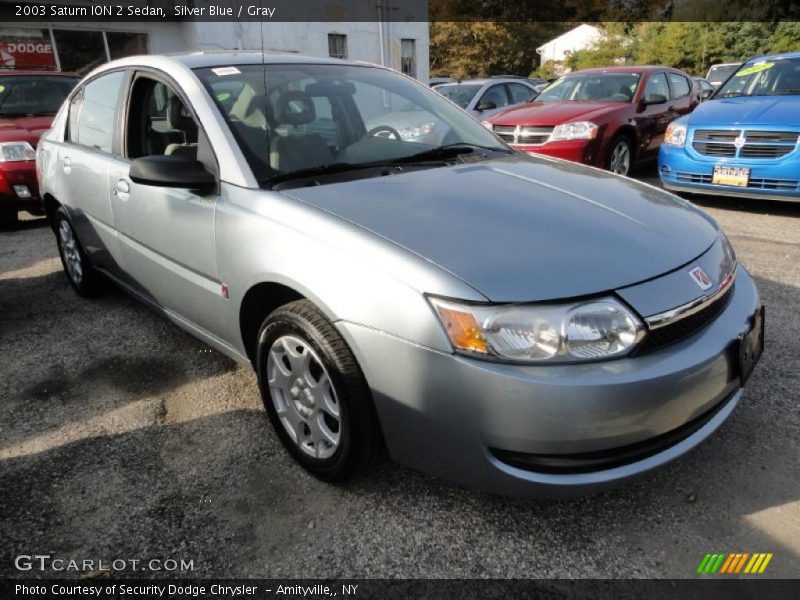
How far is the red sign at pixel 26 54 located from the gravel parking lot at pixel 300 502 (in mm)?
12997

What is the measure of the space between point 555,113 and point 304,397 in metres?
6.00

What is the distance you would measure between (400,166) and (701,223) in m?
1.23

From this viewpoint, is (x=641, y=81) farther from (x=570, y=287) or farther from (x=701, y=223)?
(x=570, y=287)

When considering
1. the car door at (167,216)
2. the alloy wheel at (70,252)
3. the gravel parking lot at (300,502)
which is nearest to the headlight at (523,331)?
the gravel parking lot at (300,502)

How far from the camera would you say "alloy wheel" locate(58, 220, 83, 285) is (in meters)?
4.09

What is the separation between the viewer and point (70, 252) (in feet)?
13.9

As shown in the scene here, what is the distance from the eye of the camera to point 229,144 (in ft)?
7.93

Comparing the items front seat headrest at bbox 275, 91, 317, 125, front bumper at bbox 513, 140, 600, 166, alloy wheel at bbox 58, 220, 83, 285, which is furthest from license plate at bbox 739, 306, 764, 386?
front bumper at bbox 513, 140, 600, 166

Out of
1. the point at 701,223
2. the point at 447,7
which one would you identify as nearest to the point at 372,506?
the point at 701,223

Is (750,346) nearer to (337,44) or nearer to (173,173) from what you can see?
(173,173)

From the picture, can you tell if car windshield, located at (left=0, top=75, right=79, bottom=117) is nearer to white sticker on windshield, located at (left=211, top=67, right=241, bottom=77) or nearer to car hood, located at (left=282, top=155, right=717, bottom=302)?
white sticker on windshield, located at (left=211, top=67, right=241, bottom=77)

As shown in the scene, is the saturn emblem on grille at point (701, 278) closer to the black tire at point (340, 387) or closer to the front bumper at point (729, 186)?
the black tire at point (340, 387)

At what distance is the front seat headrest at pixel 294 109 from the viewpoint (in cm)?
260

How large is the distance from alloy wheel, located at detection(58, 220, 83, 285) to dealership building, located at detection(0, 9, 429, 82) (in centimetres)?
830
